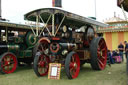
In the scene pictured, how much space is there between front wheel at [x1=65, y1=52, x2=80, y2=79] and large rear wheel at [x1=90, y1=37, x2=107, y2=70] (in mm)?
918

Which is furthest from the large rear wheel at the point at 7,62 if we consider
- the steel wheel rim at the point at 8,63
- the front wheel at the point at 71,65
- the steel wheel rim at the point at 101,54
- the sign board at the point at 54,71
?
the steel wheel rim at the point at 101,54

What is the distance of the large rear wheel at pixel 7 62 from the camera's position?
18.7 ft

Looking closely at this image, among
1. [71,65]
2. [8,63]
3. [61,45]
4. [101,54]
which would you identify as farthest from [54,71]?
[101,54]

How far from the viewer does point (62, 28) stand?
516 cm

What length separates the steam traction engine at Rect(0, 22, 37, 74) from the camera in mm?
5927

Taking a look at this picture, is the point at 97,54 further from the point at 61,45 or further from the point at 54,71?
the point at 54,71

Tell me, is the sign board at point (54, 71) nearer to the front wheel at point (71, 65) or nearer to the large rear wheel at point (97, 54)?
the front wheel at point (71, 65)

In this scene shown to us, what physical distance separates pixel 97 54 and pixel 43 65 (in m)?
2.08

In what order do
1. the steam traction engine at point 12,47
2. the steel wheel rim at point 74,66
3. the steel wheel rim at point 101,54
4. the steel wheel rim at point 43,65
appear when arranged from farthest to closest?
Result: the steel wheel rim at point 101,54 < the steam traction engine at point 12,47 < the steel wheel rim at point 43,65 < the steel wheel rim at point 74,66

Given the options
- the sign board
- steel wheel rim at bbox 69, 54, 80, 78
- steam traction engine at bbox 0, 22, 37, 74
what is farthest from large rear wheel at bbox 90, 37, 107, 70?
steam traction engine at bbox 0, 22, 37, 74

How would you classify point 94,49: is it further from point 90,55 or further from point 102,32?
point 102,32

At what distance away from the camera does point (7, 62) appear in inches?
233

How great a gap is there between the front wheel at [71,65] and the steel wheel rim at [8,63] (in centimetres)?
256

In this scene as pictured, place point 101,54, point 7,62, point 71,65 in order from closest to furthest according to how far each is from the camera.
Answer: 1. point 71,65
2. point 7,62
3. point 101,54
